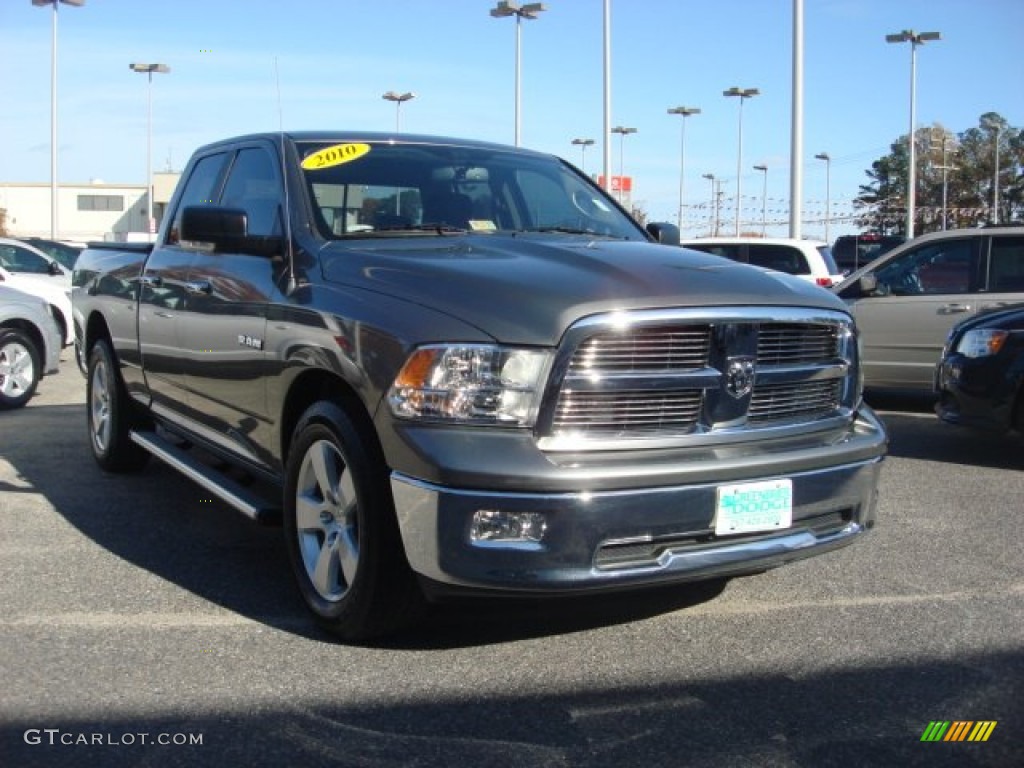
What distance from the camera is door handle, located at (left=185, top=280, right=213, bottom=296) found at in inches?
198

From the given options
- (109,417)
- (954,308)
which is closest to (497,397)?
(109,417)

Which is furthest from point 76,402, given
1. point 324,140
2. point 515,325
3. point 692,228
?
point 692,228

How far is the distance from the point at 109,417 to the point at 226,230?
2.82 m

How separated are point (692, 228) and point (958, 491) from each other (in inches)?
2414

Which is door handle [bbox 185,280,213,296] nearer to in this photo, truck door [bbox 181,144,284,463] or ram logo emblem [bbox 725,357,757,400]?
truck door [bbox 181,144,284,463]

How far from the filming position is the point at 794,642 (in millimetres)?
3973

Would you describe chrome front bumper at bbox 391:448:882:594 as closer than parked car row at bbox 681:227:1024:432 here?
Yes

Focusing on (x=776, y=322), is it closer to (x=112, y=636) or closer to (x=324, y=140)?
(x=324, y=140)

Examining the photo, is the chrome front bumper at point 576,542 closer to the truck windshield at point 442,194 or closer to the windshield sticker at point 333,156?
the truck windshield at point 442,194

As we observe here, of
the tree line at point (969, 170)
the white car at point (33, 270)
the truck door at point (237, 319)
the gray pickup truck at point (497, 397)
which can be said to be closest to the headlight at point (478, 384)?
the gray pickup truck at point (497, 397)

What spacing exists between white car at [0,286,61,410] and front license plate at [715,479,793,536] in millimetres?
8551

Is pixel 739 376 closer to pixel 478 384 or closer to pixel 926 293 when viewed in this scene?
pixel 478 384

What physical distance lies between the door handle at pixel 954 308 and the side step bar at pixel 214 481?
6.81m

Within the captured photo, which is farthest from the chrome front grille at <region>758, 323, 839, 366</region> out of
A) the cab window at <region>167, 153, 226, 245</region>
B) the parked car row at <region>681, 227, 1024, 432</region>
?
the parked car row at <region>681, 227, 1024, 432</region>
